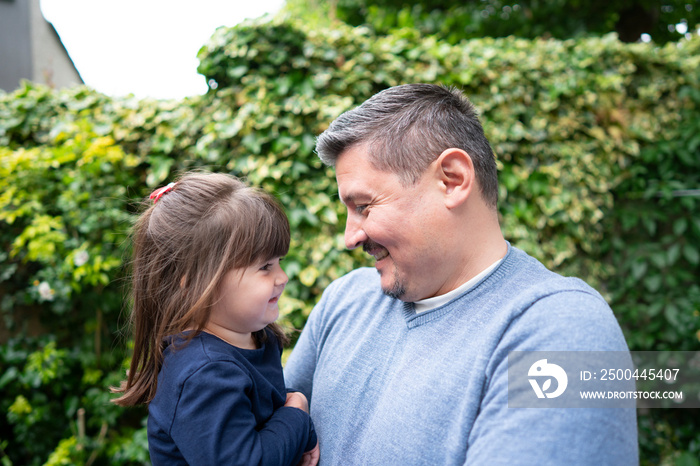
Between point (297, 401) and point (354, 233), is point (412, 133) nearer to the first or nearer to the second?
point (354, 233)

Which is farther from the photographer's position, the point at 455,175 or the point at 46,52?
the point at 46,52

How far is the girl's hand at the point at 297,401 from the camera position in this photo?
4.54ft

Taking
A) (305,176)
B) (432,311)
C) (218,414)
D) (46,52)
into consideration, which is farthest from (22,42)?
(432,311)

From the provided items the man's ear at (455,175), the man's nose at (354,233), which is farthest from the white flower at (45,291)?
the man's ear at (455,175)

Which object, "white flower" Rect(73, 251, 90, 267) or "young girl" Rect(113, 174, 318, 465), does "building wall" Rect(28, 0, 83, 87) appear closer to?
"white flower" Rect(73, 251, 90, 267)

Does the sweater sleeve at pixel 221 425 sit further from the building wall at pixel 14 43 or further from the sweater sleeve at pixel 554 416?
the building wall at pixel 14 43

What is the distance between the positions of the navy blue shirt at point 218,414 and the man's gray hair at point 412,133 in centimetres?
66

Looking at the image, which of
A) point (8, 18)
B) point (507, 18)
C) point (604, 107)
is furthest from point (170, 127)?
point (507, 18)

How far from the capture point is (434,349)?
44.7 inches

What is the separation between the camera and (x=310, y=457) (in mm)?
1325

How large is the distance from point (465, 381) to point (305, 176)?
79.5 inches

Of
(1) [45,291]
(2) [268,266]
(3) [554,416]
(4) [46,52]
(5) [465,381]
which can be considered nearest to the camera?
(3) [554,416]

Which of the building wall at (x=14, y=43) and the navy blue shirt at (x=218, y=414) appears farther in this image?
the building wall at (x=14, y=43)

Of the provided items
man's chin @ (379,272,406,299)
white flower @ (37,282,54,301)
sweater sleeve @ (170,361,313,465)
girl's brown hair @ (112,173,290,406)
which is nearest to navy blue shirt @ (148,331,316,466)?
sweater sleeve @ (170,361,313,465)
